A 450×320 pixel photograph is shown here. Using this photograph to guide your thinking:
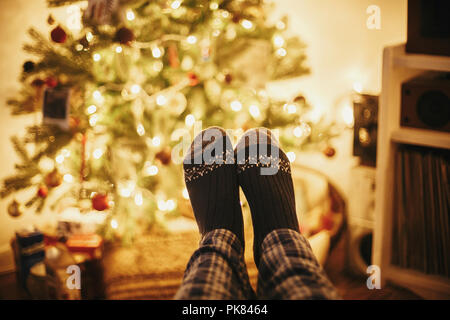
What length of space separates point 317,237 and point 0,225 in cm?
115

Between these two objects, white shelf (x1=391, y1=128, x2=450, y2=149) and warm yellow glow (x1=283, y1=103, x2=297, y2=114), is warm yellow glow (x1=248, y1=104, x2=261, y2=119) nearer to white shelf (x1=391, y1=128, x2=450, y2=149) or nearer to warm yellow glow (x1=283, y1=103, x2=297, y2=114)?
warm yellow glow (x1=283, y1=103, x2=297, y2=114)

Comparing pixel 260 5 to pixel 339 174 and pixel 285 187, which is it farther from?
pixel 339 174

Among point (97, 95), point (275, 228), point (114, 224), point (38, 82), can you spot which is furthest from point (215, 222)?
point (38, 82)

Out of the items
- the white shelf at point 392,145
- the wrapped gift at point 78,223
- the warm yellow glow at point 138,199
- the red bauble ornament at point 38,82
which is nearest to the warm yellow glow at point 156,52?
the red bauble ornament at point 38,82

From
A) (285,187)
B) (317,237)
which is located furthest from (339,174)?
(285,187)

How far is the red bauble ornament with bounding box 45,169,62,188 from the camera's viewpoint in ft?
3.49

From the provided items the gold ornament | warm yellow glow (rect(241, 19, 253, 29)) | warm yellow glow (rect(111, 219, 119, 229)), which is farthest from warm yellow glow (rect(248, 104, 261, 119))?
the gold ornament

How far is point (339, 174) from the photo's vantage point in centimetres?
161

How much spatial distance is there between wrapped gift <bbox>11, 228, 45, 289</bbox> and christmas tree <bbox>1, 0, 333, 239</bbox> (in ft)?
0.40

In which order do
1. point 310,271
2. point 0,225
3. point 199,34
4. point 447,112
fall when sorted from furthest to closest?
point 0,225
point 199,34
point 447,112
point 310,271

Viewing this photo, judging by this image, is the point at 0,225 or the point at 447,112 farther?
the point at 0,225

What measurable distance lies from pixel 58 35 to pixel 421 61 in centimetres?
89

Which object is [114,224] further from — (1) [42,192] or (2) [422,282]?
(2) [422,282]

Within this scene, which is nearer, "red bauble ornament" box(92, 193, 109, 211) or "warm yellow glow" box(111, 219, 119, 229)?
"red bauble ornament" box(92, 193, 109, 211)
